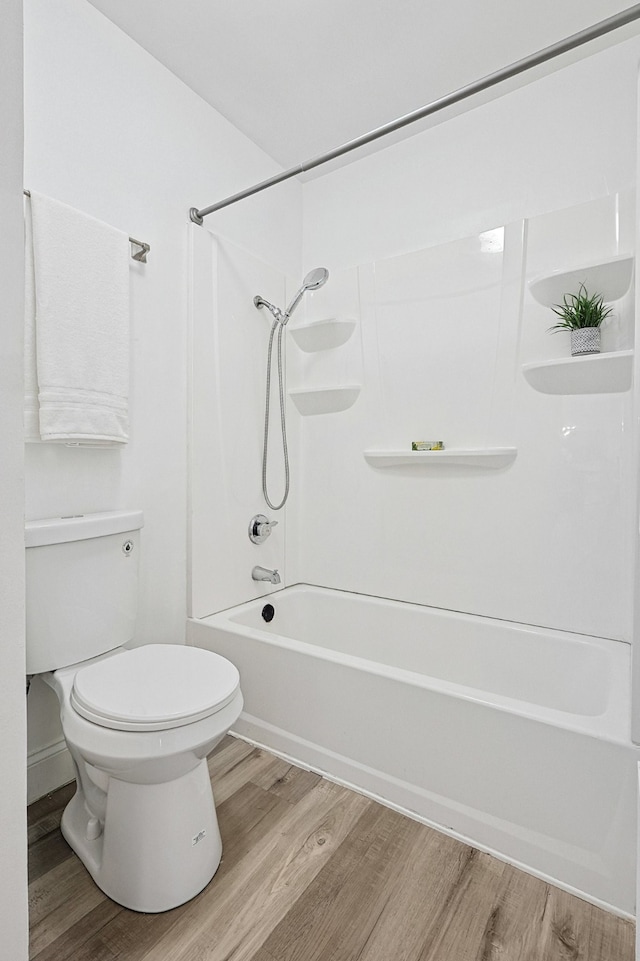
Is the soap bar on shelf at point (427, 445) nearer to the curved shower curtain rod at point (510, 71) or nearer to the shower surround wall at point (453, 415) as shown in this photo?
the shower surround wall at point (453, 415)

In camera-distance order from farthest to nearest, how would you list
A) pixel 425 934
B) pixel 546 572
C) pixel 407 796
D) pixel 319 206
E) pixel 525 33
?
pixel 319 206, pixel 546 572, pixel 525 33, pixel 407 796, pixel 425 934

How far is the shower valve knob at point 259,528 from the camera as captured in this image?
2285 mm

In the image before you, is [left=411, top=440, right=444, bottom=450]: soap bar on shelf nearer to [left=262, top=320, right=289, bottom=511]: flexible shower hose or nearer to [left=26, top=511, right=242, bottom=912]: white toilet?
[left=262, top=320, right=289, bottom=511]: flexible shower hose

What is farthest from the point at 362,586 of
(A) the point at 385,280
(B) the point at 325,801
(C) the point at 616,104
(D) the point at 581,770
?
(C) the point at 616,104

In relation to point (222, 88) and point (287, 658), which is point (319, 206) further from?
point (287, 658)

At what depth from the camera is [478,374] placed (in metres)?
2.04

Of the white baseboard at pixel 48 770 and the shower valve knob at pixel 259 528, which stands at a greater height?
the shower valve knob at pixel 259 528

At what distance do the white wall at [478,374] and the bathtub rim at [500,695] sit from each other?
0.05m

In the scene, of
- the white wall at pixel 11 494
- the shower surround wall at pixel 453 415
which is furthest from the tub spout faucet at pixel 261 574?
the white wall at pixel 11 494

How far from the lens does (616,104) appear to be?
69.8 inches

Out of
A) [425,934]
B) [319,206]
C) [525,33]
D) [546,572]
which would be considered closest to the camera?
[425,934]

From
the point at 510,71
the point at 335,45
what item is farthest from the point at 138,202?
the point at 510,71

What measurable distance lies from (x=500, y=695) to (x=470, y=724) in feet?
1.00

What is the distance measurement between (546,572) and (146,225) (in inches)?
76.3
